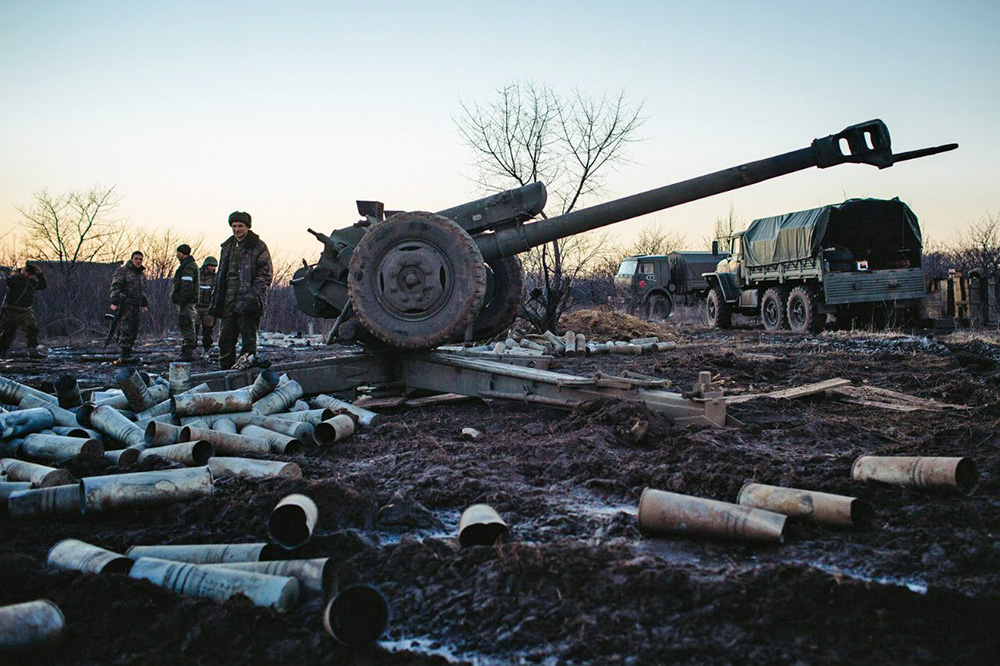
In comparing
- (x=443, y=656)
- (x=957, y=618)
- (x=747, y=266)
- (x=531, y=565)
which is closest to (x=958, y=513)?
(x=957, y=618)

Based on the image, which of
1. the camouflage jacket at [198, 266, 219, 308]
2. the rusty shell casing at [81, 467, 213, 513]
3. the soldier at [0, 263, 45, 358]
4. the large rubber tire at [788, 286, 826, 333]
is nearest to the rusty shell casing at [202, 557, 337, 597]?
the rusty shell casing at [81, 467, 213, 513]

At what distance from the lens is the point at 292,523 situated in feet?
10.8

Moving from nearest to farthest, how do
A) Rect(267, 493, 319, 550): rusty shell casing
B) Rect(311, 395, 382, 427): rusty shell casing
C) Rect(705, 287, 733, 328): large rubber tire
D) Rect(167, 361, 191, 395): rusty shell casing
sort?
Rect(267, 493, 319, 550): rusty shell casing → Rect(311, 395, 382, 427): rusty shell casing → Rect(167, 361, 191, 395): rusty shell casing → Rect(705, 287, 733, 328): large rubber tire

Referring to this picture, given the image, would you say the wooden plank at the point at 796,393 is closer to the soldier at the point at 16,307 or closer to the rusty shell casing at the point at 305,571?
the rusty shell casing at the point at 305,571

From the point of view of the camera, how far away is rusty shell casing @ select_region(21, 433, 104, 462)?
4.95 metres

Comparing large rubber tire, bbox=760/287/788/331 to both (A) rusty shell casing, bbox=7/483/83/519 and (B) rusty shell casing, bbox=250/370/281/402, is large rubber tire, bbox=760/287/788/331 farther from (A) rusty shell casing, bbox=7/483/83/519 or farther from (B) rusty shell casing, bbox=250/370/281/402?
(A) rusty shell casing, bbox=7/483/83/519

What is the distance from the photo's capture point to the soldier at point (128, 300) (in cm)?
1392

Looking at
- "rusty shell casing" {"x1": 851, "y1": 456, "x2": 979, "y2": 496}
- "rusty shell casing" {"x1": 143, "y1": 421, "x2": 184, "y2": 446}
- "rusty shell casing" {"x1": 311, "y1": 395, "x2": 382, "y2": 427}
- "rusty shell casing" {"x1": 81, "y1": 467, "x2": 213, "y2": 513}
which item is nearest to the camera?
"rusty shell casing" {"x1": 851, "y1": 456, "x2": 979, "y2": 496}

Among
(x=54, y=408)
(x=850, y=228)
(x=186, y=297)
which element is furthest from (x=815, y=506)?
(x=850, y=228)

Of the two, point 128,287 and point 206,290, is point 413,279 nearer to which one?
point 128,287

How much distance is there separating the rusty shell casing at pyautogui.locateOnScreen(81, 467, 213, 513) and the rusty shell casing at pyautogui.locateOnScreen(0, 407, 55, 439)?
1772mm

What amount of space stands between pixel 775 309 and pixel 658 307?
24.8ft

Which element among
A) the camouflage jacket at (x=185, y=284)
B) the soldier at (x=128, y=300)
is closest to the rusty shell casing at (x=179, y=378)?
the soldier at (x=128, y=300)

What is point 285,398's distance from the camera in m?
6.33
